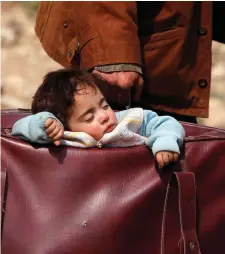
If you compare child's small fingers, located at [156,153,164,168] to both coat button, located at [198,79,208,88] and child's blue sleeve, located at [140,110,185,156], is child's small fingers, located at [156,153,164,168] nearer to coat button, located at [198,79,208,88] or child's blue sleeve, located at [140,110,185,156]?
child's blue sleeve, located at [140,110,185,156]

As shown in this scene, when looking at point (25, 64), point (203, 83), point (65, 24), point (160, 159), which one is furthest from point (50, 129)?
point (25, 64)

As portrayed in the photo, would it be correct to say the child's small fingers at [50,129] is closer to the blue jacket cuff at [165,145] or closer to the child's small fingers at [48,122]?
the child's small fingers at [48,122]

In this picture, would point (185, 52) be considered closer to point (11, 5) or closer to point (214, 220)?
point (214, 220)

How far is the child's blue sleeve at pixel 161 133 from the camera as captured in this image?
1618 mm

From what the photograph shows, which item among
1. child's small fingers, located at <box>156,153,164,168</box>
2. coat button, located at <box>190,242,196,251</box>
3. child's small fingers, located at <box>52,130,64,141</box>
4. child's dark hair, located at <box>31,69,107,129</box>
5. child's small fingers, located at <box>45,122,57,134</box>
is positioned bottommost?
coat button, located at <box>190,242,196,251</box>

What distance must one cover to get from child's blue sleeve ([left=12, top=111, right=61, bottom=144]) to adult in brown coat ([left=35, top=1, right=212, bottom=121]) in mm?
292

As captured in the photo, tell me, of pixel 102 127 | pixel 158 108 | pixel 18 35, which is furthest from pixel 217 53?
pixel 102 127

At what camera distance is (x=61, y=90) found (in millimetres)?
1797

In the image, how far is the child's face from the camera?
1776 millimetres

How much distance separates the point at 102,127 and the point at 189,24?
1.63ft

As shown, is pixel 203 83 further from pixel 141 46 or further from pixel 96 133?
pixel 96 133

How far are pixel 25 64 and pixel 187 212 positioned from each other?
120 inches

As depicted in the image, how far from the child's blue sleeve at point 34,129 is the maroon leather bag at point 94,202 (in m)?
0.02

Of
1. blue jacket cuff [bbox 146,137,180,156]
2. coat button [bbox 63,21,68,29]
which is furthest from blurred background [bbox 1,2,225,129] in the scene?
blue jacket cuff [bbox 146,137,180,156]
